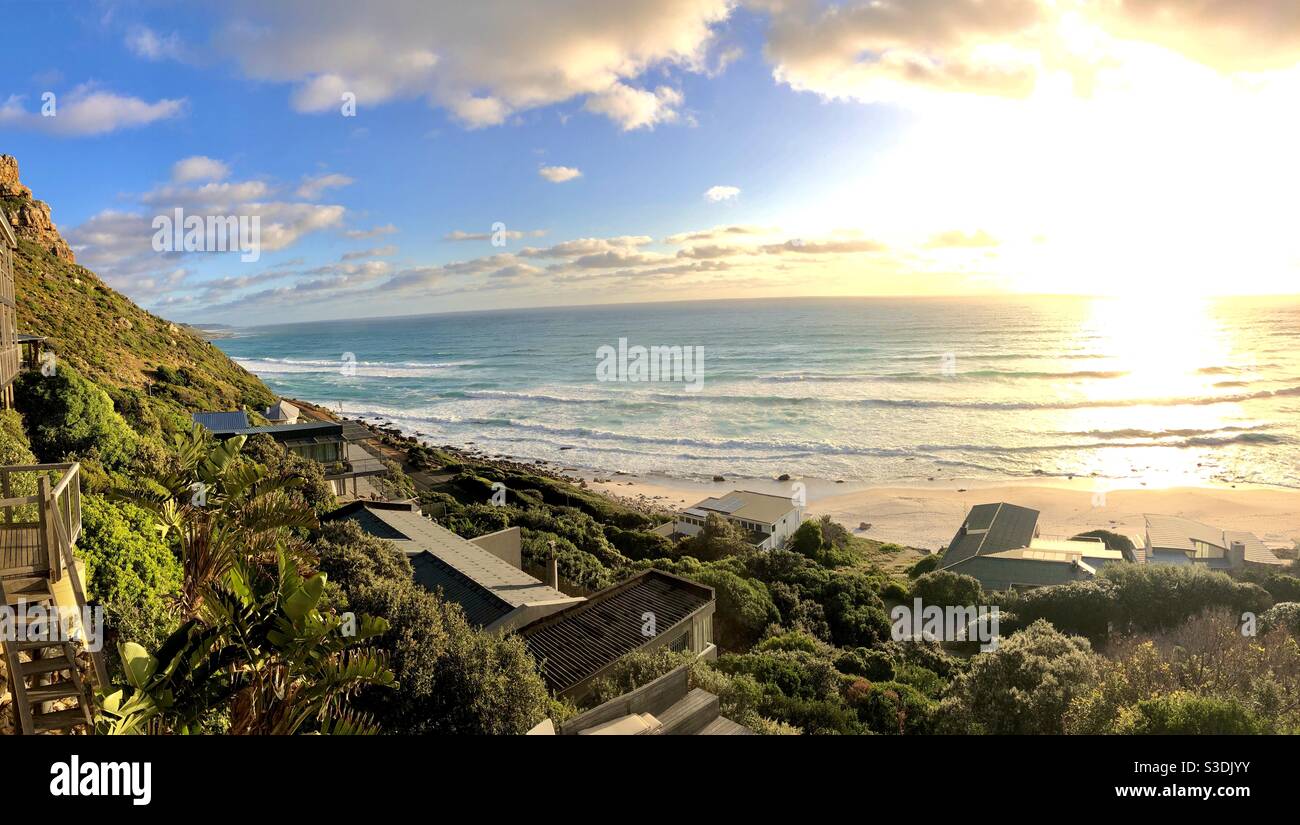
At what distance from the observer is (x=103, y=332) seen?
37469 mm

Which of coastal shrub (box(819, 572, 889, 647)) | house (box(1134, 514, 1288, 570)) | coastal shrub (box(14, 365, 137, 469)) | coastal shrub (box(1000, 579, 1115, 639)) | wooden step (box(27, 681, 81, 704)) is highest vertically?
coastal shrub (box(14, 365, 137, 469))

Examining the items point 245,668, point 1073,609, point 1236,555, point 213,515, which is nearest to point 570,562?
point 213,515

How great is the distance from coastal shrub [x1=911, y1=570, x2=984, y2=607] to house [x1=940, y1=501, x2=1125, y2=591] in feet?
6.31

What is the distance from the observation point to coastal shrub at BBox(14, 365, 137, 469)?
12.7 meters

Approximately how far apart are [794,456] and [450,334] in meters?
121

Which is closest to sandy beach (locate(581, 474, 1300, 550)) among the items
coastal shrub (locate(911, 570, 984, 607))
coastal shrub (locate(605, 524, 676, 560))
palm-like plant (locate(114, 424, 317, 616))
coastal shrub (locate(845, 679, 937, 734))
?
coastal shrub (locate(605, 524, 676, 560))

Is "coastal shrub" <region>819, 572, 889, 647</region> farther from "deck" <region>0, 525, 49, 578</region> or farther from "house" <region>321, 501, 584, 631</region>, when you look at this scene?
"deck" <region>0, 525, 49, 578</region>

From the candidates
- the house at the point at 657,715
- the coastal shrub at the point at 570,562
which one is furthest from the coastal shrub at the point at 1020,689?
the coastal shrub at the point at 570,562

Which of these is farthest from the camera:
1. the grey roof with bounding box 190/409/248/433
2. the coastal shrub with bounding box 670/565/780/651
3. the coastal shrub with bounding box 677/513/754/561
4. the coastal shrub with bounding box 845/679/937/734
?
the coastal shrub with bounding box 677/513/754/561

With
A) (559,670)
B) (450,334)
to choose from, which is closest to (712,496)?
(559,670)

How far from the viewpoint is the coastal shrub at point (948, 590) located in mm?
20281

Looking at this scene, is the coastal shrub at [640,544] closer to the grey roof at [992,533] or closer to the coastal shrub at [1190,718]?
the grey roof at [992,533]

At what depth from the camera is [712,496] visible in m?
37.4
